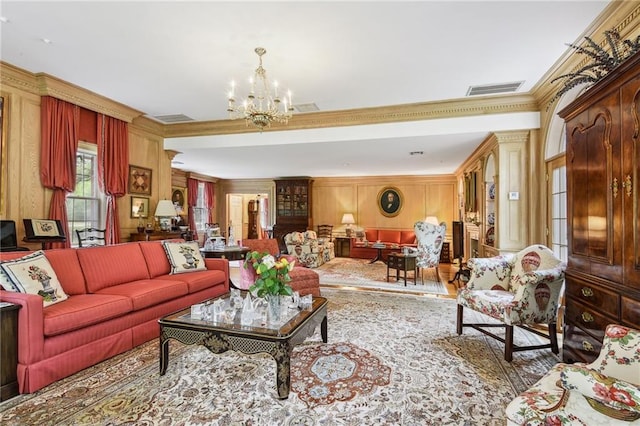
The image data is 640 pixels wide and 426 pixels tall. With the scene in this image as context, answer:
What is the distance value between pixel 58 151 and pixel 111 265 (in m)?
1.98

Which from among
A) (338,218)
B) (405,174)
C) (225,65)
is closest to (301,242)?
(338,218)

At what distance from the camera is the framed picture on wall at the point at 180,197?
9.36 m

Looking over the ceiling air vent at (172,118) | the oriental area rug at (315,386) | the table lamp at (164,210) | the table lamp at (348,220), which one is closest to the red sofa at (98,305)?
the oriental area rug at (315,386)

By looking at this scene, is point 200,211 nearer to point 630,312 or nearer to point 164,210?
point 164,210

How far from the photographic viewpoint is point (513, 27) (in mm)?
2830

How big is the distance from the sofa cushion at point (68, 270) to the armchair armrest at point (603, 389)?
364 centimetres

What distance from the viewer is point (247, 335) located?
2164 mm

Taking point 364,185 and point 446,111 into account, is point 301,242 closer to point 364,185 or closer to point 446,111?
point 364,185

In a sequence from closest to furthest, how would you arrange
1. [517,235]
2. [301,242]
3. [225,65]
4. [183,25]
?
1. [183,25]
2. [225,65]
3. [517,235]
4. [301,242]

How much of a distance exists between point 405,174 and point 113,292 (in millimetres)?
8297

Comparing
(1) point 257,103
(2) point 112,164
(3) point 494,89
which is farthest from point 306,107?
(2) point 112,164

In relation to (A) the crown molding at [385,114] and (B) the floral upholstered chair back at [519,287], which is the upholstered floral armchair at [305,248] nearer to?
(A) the crown molding at [385,114]

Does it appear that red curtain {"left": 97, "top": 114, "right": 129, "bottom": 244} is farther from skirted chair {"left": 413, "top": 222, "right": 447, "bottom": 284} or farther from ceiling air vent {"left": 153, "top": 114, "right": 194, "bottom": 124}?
skirted chair {"left": 413, "top": 222, "right": 447, "bottom": 284}

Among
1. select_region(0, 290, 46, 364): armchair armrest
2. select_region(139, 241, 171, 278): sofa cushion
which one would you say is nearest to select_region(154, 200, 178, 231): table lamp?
select_region(139, 241, 171, 278): sofa cushion
